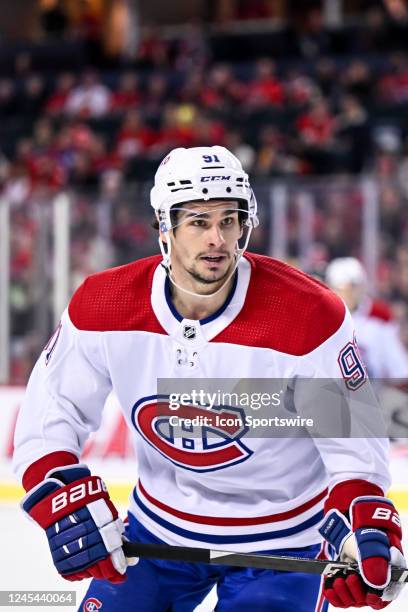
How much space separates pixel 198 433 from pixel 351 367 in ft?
1.00

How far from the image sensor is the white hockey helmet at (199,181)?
2189 millimetres

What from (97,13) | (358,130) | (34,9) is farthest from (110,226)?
(34,9)

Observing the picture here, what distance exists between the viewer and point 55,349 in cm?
229

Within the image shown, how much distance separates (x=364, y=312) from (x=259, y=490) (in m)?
3.25

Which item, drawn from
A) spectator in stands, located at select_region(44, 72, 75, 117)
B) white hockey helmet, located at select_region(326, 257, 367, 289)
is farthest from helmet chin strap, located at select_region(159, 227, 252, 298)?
spectator in stands, located at select_region(44, 72, 75, 117)

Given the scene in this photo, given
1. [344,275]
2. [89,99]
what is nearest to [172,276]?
[344,275]

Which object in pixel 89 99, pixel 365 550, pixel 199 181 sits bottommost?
pixel 89 99

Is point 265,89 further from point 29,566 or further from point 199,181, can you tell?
point 199,181

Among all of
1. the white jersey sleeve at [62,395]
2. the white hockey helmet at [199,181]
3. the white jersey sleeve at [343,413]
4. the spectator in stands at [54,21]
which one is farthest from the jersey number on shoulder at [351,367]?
the spectator in stands at [54,21]

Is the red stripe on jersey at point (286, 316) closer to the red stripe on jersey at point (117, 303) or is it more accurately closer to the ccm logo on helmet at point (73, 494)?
the red stripe on jersey at point (117, 303)

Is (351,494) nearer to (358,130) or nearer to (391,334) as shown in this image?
(391,334)

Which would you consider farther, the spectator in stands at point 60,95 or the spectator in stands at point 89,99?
the spectator in stands at point 60,95

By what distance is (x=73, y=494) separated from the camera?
216cm

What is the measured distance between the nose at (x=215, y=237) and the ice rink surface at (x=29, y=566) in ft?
3.04
